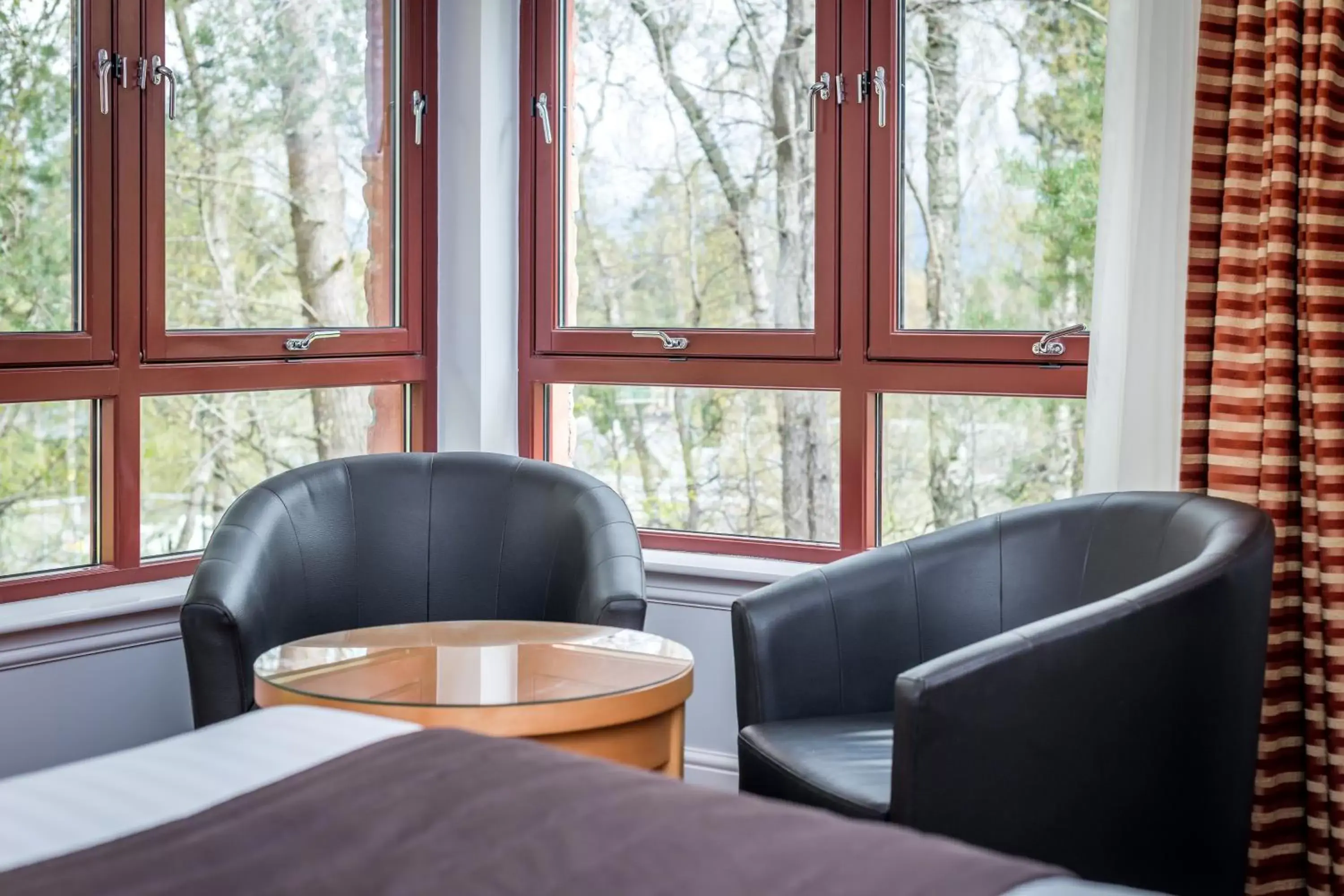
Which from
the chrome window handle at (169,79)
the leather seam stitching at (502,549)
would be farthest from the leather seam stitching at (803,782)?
the chrome window handle at (169,79)

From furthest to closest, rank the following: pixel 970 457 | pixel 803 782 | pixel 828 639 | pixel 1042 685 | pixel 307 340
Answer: pixel 307 340
pixel 970 457
pixel 828 639
pixel 803 782
pixel 1042 685

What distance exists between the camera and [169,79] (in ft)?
10.0

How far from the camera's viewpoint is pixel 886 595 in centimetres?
256

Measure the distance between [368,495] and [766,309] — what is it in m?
1.11

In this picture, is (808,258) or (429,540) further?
(808,258)

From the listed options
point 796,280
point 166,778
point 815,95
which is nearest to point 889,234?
point 796,280

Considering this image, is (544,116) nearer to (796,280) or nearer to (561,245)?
(561,245)

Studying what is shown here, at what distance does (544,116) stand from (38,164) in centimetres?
133

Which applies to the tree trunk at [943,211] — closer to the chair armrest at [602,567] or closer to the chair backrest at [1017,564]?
the chair backrest at [1017,564]

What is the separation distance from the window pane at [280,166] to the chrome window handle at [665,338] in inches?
27.3

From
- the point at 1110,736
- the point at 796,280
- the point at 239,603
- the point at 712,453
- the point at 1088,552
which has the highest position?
the point at 796,280

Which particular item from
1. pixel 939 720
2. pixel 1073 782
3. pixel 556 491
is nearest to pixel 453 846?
pixel 939 720

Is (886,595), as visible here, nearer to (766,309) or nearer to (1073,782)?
(1073,782)

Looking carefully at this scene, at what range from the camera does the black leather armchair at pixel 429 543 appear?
277 centimetres
